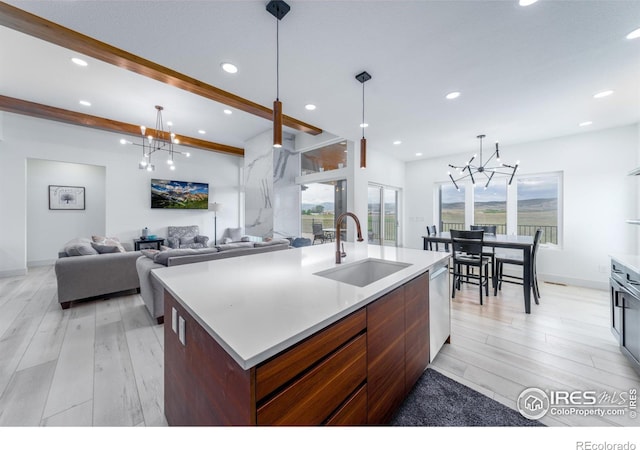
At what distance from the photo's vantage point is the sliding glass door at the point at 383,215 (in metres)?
5.67

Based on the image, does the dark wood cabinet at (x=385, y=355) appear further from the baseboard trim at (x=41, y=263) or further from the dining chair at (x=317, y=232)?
the baseboard trim at (x=41, y=263)

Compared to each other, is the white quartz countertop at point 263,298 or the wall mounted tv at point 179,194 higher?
the wall mounted tv at point 179,194

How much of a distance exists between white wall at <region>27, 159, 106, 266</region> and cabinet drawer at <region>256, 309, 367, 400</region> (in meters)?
7.42

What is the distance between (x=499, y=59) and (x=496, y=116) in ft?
5.02

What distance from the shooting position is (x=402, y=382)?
1.49 metres

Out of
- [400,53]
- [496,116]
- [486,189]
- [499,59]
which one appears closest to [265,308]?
[400,53]

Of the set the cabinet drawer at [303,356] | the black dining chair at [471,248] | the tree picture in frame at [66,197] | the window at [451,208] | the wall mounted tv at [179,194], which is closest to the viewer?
the cabinet drawer at [303,356]

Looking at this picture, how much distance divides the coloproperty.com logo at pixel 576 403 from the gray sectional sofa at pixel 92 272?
4.58 metres

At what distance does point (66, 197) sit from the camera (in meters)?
5.62

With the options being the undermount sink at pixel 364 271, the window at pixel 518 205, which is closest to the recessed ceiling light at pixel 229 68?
the undermount sink at pixel 364 271

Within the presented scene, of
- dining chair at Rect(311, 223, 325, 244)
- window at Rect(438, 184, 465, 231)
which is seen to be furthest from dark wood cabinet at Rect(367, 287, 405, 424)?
window at Rect(438, 184, 465, 231)

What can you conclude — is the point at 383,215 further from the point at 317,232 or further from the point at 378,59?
the point at 378,59
